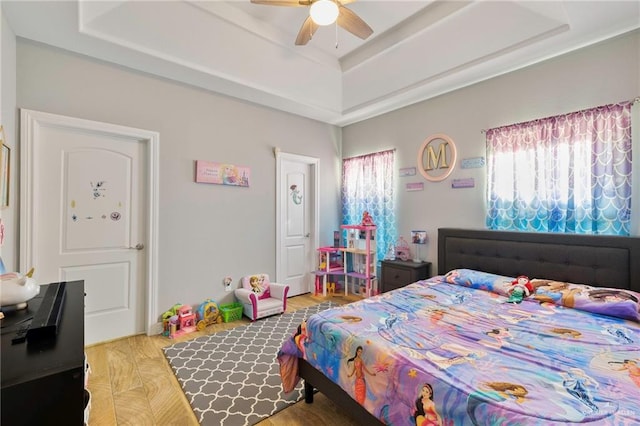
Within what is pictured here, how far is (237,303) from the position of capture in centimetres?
355

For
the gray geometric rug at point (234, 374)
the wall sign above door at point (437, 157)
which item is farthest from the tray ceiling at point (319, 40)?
the gray geometric rug at point (234, 374)

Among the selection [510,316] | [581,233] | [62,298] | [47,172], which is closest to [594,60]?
[581,233]

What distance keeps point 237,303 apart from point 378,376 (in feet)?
8.17

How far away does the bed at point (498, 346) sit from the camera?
1.14 metres

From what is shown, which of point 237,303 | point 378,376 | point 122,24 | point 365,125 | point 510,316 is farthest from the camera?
point 365,125

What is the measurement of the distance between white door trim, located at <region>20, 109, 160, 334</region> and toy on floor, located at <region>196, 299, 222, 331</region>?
0.43 metres

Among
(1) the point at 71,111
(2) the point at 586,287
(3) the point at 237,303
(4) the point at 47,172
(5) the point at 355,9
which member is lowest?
(3) the point at 237,303

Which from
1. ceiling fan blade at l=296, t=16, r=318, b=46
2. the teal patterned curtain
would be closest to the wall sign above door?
the teal patterned curtain

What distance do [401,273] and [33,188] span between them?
12.2 feet

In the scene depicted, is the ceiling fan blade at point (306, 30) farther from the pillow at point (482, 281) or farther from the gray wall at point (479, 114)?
the pillow at point (482, 281)

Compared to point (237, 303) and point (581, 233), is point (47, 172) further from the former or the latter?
point (581, 233)

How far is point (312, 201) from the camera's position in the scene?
4574 mm

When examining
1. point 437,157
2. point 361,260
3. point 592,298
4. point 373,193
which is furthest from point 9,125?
point 592,298

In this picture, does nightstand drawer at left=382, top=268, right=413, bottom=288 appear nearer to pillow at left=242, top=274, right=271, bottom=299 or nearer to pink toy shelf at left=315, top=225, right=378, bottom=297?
pink toy shelf at left=315, top=225, right=378, bottom=297
